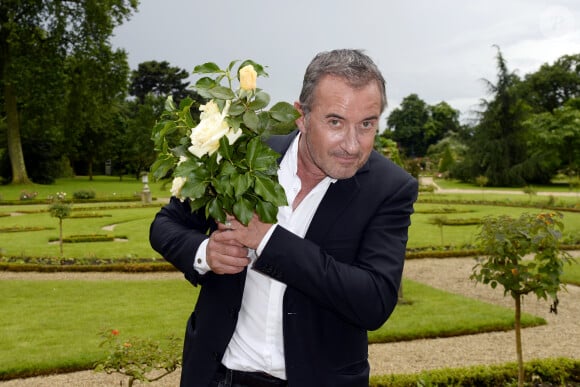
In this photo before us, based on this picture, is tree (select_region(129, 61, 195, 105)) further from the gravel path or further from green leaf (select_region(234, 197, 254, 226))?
green leaf (select_region(234, 197, 254, 226))

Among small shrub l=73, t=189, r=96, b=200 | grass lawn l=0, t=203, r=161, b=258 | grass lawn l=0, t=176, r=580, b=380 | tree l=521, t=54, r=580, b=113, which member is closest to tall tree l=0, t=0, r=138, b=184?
small shrub l=73, t=189, r=96, b=200

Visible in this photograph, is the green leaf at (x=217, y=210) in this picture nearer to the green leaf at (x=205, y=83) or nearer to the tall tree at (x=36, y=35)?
the green leaf at (x=205, y=83)

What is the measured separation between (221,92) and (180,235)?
0.59 m

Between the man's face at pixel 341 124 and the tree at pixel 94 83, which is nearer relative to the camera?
the man's face at pixel 341 124

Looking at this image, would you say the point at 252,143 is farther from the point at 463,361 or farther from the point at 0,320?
the point at 0,320

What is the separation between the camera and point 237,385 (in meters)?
2.03

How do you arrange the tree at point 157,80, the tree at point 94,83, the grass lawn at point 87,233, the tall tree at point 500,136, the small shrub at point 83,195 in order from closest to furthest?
the grass lawn at point 87,233, the small shrub at point 83,195, the tree at point 94,83, the tall tree at point 500,136, the tree at point 157,80

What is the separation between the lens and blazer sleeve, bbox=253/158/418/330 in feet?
5.86

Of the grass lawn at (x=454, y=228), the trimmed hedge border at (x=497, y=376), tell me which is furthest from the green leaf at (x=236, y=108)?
the grass lawn at (x=454, y=228)

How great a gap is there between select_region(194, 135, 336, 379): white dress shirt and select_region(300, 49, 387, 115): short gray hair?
1.16 ft

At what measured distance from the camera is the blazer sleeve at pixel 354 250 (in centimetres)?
179

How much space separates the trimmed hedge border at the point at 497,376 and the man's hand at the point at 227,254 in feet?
13.5

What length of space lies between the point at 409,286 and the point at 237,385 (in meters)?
8.98

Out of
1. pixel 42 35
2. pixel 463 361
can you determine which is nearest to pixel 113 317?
pixel 463 361
